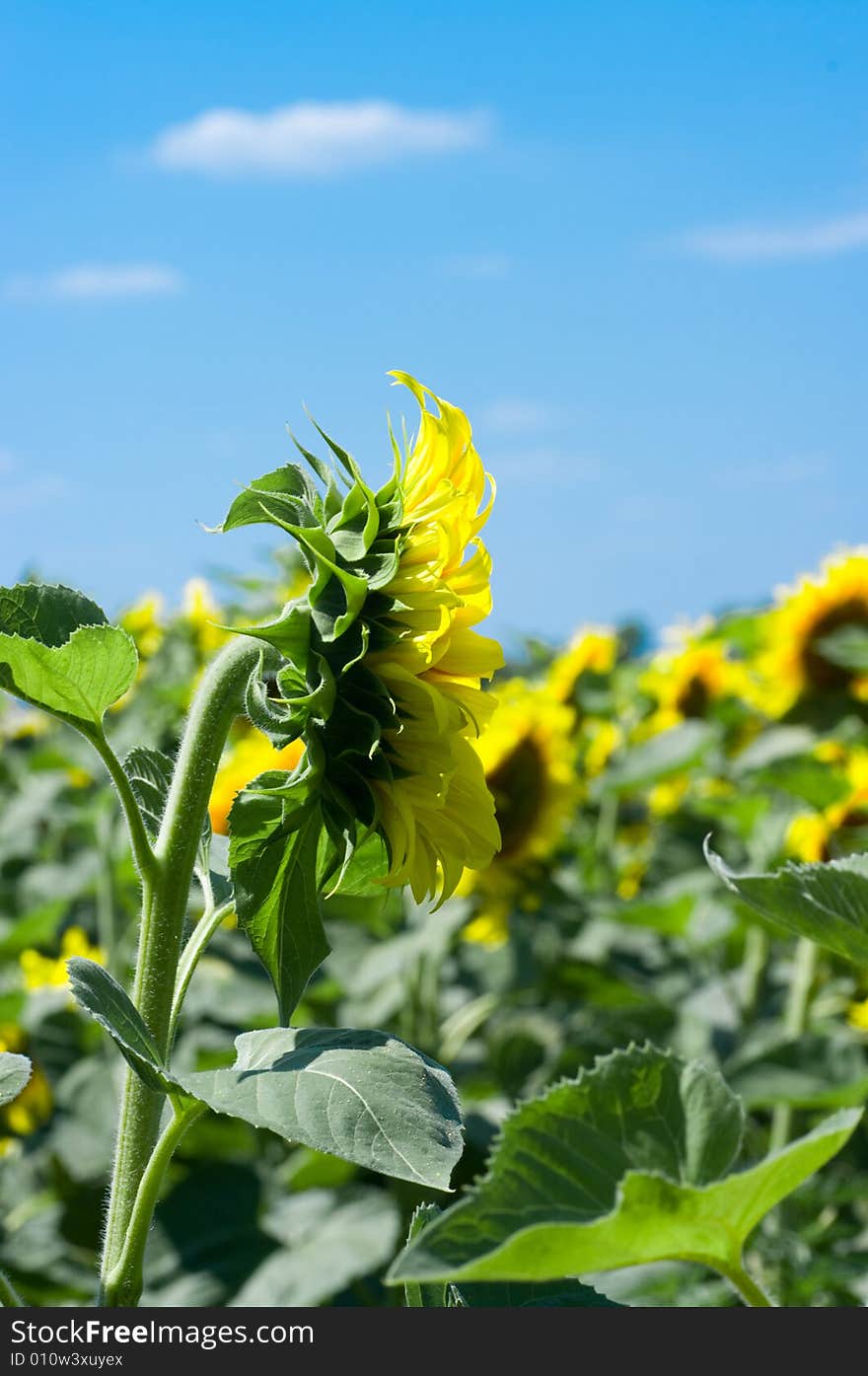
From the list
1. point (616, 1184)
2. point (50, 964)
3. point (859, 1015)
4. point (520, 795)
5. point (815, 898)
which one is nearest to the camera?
point (616, 1184)

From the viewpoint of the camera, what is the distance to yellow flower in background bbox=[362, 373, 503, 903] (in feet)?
3.23

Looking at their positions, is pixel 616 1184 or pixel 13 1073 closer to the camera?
pixel 616 1184

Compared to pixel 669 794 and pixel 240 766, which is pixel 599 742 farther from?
pixel 240 766

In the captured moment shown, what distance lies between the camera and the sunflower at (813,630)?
381 cm

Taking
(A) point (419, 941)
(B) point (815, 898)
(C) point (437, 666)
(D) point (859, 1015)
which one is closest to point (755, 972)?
(D) point (859, 1015)

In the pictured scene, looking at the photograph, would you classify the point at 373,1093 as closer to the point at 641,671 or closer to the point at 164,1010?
the point at 164,1010

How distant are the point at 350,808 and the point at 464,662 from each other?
12cm

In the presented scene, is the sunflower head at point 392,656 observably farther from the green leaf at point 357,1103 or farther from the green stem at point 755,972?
the green stem at point 755,972

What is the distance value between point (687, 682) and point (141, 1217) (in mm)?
3737

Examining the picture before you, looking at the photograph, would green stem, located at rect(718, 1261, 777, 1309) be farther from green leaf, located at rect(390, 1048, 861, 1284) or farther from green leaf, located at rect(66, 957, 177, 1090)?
green leaf, located at rect(66, 957, 177, 1090)

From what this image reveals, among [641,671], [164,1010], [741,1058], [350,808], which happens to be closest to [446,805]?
[350,808]

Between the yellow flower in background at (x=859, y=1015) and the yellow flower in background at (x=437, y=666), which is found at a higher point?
the yellow flower in background at (x=437, y=666)

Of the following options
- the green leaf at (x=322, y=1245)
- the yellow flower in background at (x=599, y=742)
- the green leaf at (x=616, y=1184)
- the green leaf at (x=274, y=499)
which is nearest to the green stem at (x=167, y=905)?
the green leaf at (x=274, y=499)

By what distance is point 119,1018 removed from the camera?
84 centimetres
